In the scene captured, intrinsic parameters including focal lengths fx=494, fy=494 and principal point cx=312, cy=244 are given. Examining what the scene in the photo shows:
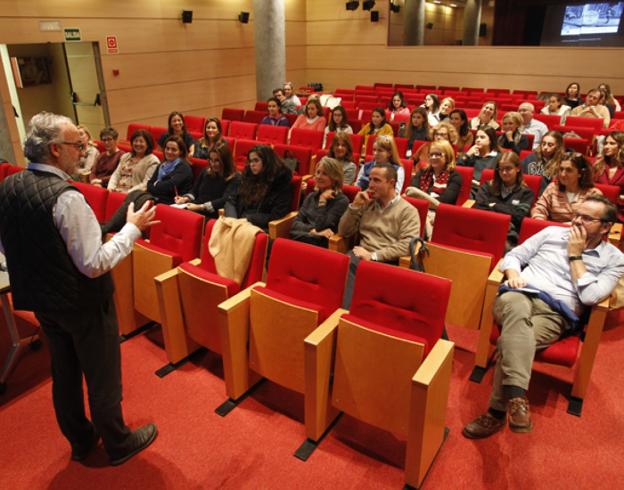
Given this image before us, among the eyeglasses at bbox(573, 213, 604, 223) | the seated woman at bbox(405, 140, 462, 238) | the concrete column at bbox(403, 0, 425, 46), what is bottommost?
the seated woman at bbox(405, 140, 462, 238)

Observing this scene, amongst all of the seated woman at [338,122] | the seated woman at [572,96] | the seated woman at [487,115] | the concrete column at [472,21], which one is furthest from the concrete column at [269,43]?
the concrete column at [472,21]

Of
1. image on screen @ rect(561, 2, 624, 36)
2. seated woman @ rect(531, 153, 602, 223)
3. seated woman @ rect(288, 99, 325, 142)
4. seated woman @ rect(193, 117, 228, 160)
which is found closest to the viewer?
seated woman @ rect(531, 153, 602, 223)

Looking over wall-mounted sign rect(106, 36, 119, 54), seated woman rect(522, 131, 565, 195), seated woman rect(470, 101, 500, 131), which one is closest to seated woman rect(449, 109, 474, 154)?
seated woman rect(470, 101, 500, 131)

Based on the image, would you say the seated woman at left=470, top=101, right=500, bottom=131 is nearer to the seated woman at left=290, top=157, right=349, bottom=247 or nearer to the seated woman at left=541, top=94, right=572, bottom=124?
the seated woman at left=541, top=94, right=572, bottom=124

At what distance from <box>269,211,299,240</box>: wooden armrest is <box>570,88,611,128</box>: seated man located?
17.9 ft

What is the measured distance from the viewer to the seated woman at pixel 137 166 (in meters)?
4.57

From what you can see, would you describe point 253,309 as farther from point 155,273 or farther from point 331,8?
point 331,8

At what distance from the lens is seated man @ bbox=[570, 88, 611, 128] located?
7062 mm

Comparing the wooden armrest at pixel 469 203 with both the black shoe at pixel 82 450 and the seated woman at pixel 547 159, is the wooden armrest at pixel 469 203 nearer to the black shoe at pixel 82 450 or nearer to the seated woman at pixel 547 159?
the seated woman at pixel 547 159

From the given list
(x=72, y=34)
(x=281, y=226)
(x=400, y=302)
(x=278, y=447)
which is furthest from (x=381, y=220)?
(x=72, y=34)

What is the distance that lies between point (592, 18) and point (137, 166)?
40.8 ft

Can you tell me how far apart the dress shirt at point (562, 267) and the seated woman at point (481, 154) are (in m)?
1.82

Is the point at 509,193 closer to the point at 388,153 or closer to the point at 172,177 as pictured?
the point at 388,153

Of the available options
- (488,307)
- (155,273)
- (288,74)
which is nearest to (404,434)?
(488,307)
